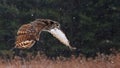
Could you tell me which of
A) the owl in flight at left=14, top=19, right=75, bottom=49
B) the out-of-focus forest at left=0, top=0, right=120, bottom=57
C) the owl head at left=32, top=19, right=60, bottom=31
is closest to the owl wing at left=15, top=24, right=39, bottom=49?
the owl in flight at left=14, top=19, right=75, bottom=49

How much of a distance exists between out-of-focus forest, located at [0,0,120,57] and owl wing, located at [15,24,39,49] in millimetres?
13646

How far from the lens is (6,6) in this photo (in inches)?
790

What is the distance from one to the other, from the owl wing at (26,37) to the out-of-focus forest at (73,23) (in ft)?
44.8

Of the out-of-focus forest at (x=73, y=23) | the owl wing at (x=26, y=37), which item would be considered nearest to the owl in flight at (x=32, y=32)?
the owl wing at (x=26, y=37)

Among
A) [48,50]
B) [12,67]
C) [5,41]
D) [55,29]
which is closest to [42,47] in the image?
[48,50]

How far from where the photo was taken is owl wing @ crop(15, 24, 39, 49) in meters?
5.35

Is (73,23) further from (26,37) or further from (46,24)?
(26,37)

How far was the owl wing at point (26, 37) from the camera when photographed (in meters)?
5.35

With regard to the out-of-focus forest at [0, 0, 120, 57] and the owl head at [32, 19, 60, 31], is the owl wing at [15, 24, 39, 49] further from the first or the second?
A: the out-of-focus forest at [0, 0, 120, 57]

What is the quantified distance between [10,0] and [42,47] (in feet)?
9.27

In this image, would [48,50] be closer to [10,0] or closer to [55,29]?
[10,0]

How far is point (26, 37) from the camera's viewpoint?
216 inches

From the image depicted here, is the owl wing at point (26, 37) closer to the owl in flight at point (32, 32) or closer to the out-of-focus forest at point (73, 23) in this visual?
the owl in flight at point (32, 32)

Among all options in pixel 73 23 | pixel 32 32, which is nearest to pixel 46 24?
pixel 32 32
